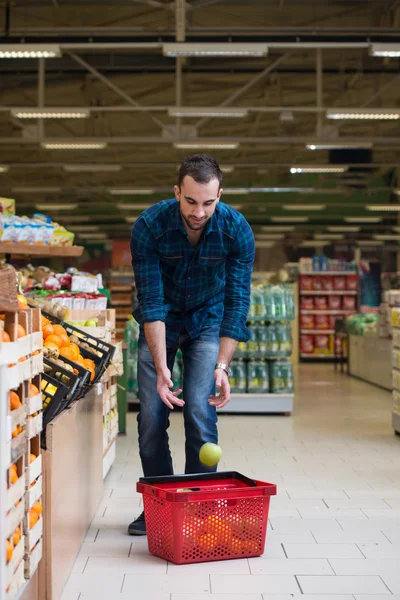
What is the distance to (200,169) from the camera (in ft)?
10.3

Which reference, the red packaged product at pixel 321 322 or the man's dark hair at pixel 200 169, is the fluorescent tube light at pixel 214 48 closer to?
the man's dark hair at pixel 200 169

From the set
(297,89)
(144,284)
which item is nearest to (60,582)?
(144,284)

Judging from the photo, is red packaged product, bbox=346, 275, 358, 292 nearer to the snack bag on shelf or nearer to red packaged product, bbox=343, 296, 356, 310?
red packaged product, bbox=343, 296, 356, 310

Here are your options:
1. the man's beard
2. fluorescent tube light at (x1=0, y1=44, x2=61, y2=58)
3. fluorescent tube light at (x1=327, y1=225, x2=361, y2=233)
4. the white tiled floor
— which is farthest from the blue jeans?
fluorescent tube light at (x1=327, y1=225, x2=361, y2=233)

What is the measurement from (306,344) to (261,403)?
33.5 ft

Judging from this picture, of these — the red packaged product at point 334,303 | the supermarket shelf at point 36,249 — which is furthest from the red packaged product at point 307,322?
the supermarket shelf at point 36,249

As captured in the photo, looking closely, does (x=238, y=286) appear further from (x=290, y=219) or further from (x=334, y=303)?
(x=290, y=219)

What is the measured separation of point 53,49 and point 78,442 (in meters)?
6.94

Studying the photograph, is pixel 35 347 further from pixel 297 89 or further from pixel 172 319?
pixel 297 89

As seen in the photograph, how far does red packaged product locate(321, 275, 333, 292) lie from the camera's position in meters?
19.2

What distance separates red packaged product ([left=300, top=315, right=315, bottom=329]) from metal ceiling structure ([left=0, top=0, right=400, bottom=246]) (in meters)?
3.88

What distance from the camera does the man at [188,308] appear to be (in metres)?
3.47

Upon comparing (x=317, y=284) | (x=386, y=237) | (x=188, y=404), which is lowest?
(x=188, y=404)

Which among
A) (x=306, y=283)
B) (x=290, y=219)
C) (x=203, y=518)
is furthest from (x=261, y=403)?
(x=290, y=219)
